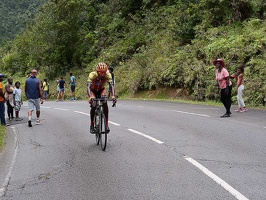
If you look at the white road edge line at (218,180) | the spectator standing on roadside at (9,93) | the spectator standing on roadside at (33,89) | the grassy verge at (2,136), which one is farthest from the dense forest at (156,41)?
the grassy verge at (2,136)

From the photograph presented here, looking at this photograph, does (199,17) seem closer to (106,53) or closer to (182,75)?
(182,75)

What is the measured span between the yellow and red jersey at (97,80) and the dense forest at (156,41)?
376 inches

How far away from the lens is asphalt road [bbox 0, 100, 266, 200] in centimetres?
565

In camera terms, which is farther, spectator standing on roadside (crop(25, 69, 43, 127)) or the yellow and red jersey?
spectator standing on roadside (crop(25, 69, 43, 127))

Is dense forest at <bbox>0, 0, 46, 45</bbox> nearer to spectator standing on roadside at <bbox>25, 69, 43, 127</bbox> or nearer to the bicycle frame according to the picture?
spectator standing on roadside at <bbox>25, 69, 43, 127</bbox>

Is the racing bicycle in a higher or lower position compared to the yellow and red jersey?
lower

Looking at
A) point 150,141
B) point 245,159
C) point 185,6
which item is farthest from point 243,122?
point 185,6

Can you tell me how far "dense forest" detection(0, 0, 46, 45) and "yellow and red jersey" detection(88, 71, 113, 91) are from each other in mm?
76892

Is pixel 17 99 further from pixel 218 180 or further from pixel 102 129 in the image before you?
pixel 218 180

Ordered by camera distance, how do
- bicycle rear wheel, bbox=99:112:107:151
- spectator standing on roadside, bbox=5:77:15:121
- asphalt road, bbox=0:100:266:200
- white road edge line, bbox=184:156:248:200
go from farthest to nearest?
spectator standing on roadside, bbox=5:77:15:121 → bicycle rear wheel, bbox=99:112:107:151 → asphalt road, bbox=0:100:266:200 → white road edge line, bbox=184:156:248:200

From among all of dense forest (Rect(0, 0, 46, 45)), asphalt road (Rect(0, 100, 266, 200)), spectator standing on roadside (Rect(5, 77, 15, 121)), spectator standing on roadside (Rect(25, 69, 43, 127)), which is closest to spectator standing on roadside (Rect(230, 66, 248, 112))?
asphalt road (Rect(0, 100, 266, 200))

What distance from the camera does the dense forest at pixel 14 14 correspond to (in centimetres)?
8656

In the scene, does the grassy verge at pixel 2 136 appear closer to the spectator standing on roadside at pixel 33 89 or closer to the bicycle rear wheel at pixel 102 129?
the spectator standing on roadside at pixel 33 89

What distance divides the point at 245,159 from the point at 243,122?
4650mm
